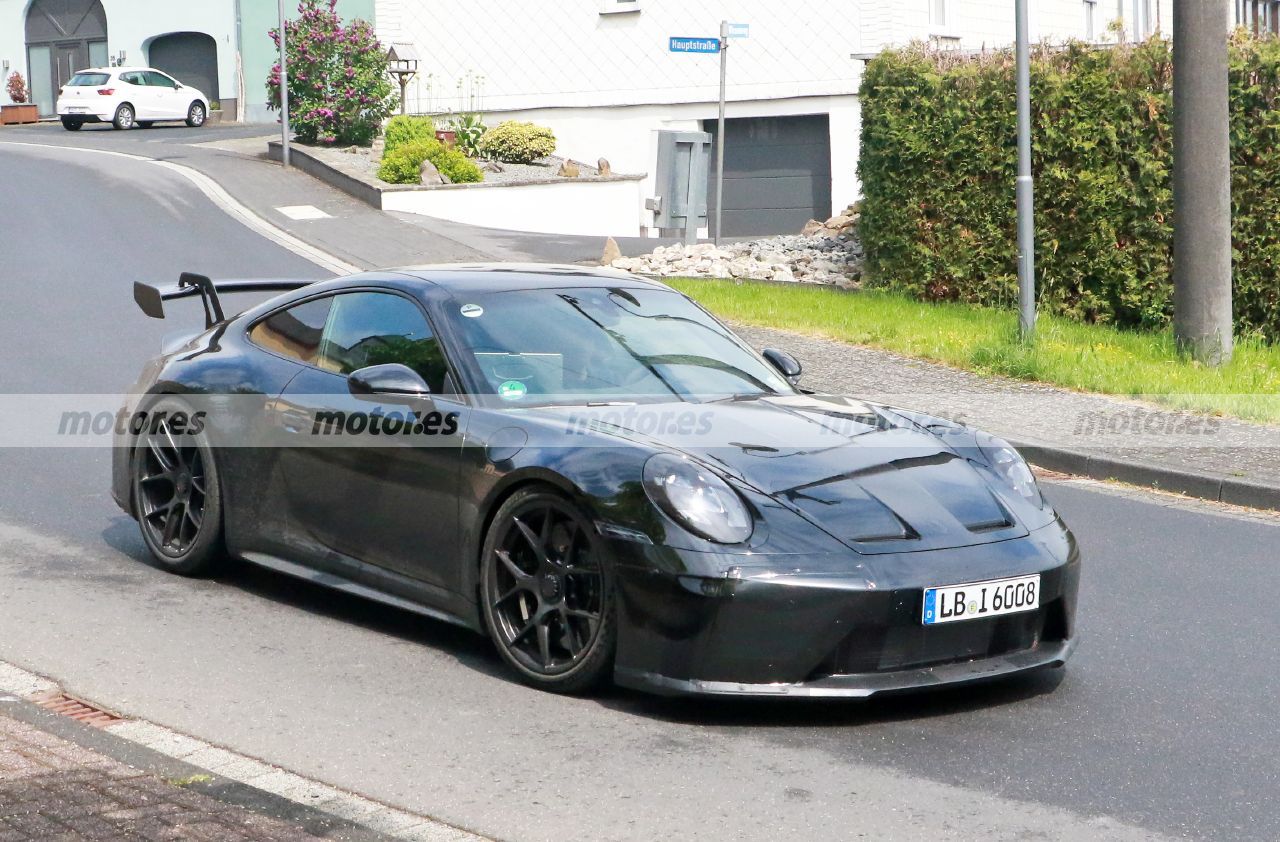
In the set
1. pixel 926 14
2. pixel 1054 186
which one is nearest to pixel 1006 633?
pixel 1054 186

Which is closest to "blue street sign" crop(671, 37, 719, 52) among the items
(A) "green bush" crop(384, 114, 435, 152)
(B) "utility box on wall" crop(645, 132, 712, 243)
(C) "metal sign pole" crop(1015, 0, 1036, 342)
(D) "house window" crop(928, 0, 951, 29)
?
(C) "metal sign pole" crop(1015, 0, 1036, 342)

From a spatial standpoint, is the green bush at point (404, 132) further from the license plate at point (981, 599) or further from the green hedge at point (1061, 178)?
the license plate at point (981, 599)

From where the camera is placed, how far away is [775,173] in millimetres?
34688

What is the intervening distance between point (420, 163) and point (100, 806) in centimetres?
2347

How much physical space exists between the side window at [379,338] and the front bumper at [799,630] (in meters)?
1.47

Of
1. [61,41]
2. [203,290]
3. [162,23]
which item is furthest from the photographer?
[61,41]

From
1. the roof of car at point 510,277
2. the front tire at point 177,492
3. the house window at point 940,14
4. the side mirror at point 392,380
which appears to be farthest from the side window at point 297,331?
the house window at point 940,14

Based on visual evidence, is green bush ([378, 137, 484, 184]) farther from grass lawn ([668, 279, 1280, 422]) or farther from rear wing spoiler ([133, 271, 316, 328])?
rear wing spoiler ([133, 271, 316, 328])

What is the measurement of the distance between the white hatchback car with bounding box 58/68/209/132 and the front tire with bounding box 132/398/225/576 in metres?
38.9

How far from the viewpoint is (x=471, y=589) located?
584 cm

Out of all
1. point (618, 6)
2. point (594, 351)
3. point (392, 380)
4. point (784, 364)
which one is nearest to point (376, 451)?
point (392, 380)

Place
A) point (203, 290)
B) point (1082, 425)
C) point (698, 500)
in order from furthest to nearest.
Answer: point (1082, 425)
point (203, 290)
point (698, 500)

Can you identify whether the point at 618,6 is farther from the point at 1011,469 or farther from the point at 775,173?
the point at 1011,469

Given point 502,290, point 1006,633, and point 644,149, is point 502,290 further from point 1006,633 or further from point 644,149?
point 644,149
